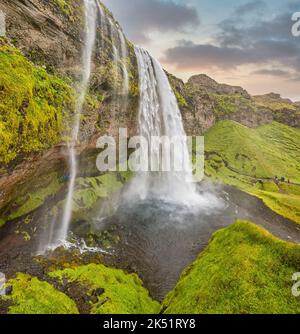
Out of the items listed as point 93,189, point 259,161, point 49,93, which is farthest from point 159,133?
point 259,161

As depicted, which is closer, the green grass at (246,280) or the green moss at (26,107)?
the green grass at (246,280)

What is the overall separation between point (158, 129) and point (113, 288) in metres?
34.2

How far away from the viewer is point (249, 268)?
344 inches

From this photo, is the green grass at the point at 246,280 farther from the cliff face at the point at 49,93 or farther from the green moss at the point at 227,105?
the green moss at the point at 227,105

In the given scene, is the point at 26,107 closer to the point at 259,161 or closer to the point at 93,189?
the point at 93,189

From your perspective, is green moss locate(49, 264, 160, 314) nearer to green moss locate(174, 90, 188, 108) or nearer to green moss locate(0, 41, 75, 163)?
green moss locate(0, 41, 75, 163)

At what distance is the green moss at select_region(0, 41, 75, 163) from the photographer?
56.2ft

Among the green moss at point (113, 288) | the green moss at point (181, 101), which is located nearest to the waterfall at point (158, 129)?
the green moss at point (181, 101)

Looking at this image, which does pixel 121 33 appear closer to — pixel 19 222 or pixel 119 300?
pixel 19 222

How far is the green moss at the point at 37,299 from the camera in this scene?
12148mm

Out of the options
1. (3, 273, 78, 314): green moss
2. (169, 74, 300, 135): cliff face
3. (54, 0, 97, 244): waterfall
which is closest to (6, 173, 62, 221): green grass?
(54, 0, 97, 244): waterfall

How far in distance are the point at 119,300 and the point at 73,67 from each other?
25.3 m

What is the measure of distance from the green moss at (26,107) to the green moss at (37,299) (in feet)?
29.3
